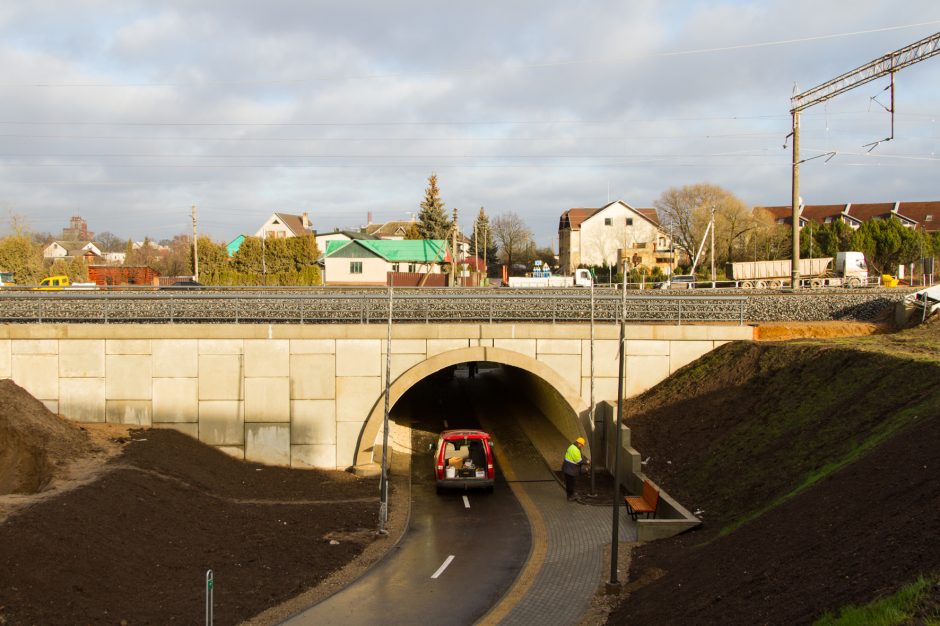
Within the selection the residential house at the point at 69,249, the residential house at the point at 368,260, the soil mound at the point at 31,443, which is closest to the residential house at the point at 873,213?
the residential house at the point at 368,260

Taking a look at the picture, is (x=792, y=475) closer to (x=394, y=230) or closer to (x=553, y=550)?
(x=553, y=550)

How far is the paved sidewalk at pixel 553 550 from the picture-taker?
13539mm

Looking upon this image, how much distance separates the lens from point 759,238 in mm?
71188

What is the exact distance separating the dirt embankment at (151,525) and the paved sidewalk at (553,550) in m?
4.07

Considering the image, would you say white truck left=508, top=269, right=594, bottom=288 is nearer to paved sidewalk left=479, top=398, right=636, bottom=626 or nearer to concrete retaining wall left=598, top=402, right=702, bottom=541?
paved sidewalk left=479, top=398, right=636, bottom=626

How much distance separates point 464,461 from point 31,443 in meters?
11.5

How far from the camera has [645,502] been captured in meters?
17.9

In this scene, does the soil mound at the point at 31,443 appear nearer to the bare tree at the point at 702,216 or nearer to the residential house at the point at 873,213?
the bare tree at the point at 702,216

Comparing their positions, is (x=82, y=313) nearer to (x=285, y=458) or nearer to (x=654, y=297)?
(x=285, y=458)

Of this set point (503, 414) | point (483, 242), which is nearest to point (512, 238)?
point (483, 242)

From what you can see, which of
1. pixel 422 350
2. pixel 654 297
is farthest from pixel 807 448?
pixel 422 350

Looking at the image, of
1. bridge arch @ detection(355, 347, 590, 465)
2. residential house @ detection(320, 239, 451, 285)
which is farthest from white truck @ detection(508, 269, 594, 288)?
bridge arch @ detection(355, 347, 590, 465)

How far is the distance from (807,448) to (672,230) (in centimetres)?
5949

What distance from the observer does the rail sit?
24.5 meters
